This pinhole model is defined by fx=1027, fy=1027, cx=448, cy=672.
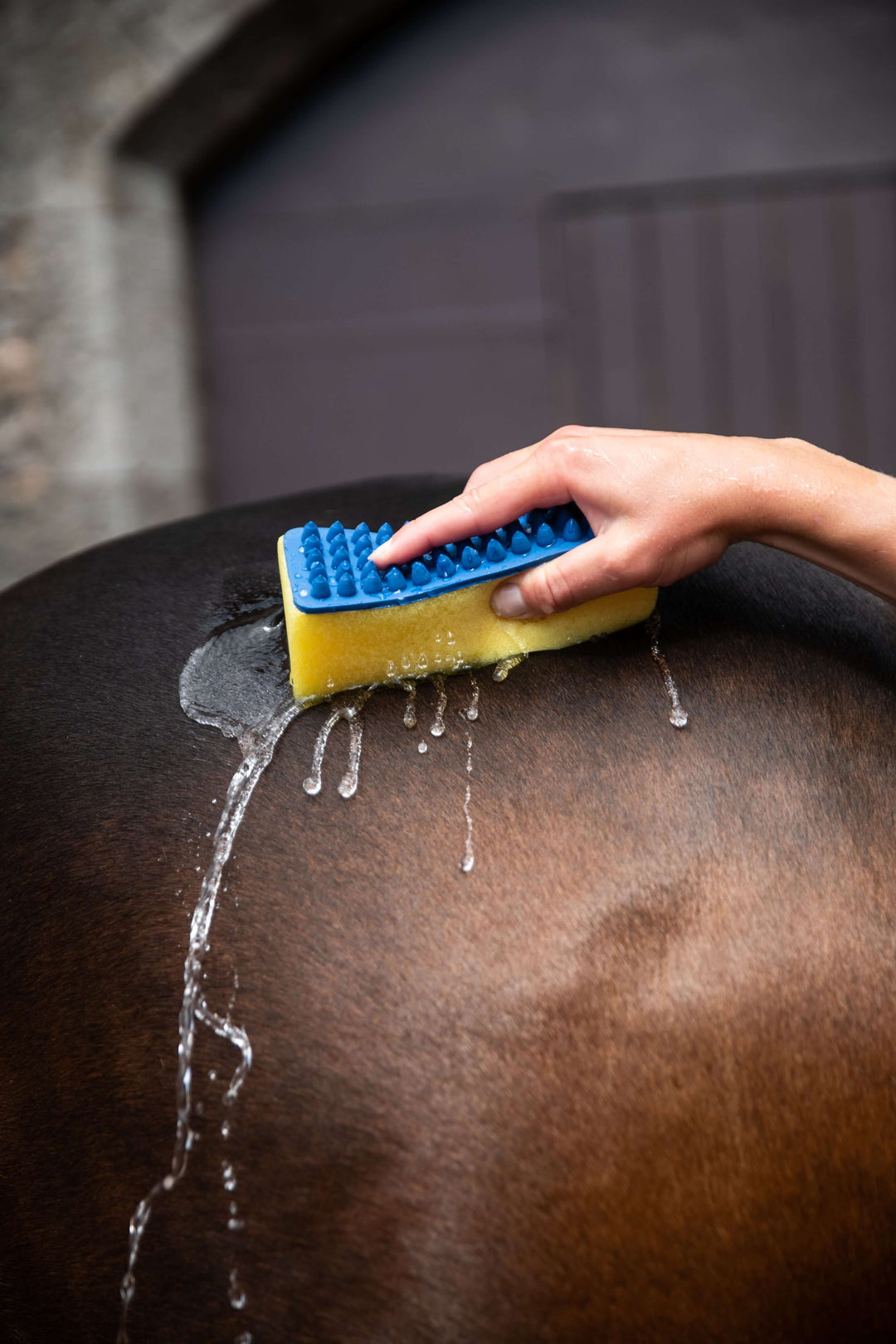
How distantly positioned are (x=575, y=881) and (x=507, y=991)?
66mm

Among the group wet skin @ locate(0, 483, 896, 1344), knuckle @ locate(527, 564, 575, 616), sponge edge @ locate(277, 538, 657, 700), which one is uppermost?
knuckle @ locate(527, 564, 575, 616)

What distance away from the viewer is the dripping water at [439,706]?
1.91ft

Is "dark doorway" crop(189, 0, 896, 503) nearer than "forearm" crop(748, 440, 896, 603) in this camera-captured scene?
No

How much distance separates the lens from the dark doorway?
2227 millimetres

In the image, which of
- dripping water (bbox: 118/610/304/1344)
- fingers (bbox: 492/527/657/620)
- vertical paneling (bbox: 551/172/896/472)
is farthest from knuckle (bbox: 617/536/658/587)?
vertical paneling (bbox: 551/172/896/472)

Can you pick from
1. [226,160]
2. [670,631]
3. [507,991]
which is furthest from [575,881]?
[226,160]

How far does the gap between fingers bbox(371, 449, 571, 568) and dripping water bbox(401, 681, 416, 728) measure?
0.24 feet

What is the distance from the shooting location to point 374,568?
60 centimetres

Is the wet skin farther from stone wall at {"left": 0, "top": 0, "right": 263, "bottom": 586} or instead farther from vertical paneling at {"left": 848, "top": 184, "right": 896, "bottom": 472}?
vertical paneling at {"left": 848, "top": 184, "right": 896, "bottom": 472}

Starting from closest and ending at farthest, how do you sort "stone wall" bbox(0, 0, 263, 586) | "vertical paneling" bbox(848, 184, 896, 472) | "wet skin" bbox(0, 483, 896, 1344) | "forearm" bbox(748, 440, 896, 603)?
1. "wet skin" bbox(0, 483, 896, 1344)
2. "forearm" bbox(748, 440, 896, 603)
3. "stone wall" bbox(0, 0, 263, 586)
4. "vertical paneling" bbox(848, 184, 896, 472)

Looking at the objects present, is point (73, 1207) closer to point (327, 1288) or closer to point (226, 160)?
Result: point (327, 1288)

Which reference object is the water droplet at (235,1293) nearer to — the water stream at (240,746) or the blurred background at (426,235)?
the water stream at (240,746)

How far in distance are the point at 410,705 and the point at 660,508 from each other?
0.59 feet

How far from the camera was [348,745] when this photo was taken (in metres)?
0.58
